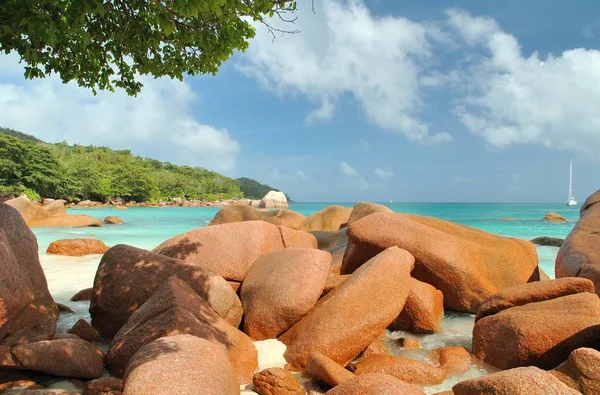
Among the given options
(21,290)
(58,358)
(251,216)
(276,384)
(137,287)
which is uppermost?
(251,216)

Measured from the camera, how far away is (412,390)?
3812 millimetres

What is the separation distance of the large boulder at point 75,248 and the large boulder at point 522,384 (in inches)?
557

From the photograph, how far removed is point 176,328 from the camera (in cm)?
480

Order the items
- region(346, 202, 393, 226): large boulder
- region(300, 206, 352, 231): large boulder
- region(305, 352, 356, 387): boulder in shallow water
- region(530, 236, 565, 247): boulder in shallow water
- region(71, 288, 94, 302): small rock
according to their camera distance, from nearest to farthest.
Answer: region(305, 352, 356, 387): boulder in shallow water
region(71, 288, 94, 302): small rock
region(346, 202, 393, 226): large boulder
region(300, 206, 352, 231): large boulder
region(530, 236, 565, 247): boulder in shallow water

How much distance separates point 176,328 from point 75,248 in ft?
38.7

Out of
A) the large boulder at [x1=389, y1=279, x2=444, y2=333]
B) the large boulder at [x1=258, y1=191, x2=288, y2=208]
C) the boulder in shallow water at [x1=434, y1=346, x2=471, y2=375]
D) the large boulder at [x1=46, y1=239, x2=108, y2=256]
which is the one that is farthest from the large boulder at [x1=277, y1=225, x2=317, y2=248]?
the large boulder at [x1=258, y1=191, x2=288, y2=208]

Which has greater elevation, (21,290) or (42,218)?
(21,290)

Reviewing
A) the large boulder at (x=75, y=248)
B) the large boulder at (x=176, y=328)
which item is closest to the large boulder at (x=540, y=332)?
the large boulder at (x=176, y=328)

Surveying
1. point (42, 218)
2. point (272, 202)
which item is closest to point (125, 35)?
point (42, 218)

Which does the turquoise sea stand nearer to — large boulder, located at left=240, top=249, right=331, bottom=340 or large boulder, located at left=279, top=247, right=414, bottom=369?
large boulder, located at left=279, top=247, right=414, bottom=369

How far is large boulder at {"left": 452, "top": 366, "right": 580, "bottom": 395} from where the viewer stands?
337 centimetres

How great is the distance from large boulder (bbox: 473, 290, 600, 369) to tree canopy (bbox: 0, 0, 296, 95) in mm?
4963

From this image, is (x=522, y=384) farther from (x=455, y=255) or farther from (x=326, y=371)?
(x=455, y=255)

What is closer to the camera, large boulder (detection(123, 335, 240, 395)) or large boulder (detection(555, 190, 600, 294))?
large boulder (detection(123, 335, 240, 395))
